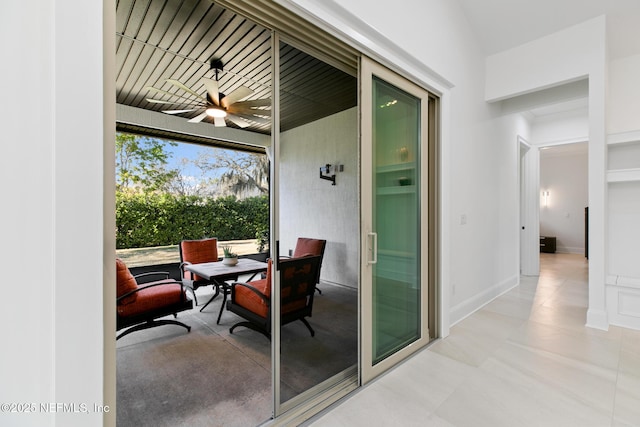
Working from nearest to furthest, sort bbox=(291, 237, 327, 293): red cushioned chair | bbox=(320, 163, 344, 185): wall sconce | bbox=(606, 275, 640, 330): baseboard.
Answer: bbox=(606, 275, 640, 330): baseboard → bbox=(291, 237, 327, 293): red cushioned chair → bbox=(320, 163, 344, 185): wall sconce

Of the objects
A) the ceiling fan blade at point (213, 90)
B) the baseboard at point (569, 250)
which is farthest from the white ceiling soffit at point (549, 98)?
the baseboard at point (569, 250)

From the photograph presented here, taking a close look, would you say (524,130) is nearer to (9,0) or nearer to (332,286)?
(332,286)

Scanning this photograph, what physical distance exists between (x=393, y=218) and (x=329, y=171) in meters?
2.95

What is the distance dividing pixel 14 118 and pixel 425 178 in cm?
272

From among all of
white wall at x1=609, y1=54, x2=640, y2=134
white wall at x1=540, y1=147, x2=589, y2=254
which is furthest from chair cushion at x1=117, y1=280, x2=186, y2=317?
white wall at x1=540, y1=147, x2=589, y2=254

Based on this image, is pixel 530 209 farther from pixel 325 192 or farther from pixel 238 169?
pixel 238 169

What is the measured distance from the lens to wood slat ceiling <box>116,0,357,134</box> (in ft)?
8.25

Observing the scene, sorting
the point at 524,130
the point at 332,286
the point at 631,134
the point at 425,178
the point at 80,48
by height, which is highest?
the point at 524,130

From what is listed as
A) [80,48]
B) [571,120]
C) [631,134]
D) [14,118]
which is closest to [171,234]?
[14,118]

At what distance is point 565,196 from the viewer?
8.20 meters

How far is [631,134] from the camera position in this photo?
3016 millimetres

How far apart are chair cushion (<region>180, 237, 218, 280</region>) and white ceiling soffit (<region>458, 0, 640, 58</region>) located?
4.51 m

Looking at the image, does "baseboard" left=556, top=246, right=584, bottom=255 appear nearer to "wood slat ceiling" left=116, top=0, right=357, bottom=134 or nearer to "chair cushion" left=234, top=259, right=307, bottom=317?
"wood slat ceiling" left=116, top=0, right=357, bottom=134

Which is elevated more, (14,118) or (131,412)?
(14,118)
